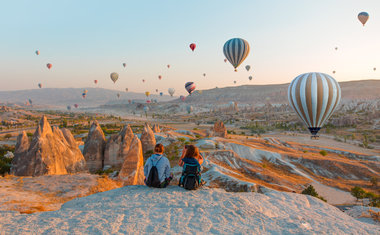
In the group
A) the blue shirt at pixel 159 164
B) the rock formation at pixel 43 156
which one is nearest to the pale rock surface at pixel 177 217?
the blue shirt at pixel 159 164

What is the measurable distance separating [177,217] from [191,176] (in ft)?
6.61

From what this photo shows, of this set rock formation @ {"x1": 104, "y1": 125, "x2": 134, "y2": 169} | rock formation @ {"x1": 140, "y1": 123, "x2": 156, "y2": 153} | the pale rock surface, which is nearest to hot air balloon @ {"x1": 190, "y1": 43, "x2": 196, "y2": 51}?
rock formation @ {"x1": 140, "y1": 123, "x2": 156, "y2": 153}

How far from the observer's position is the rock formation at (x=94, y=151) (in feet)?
65.8

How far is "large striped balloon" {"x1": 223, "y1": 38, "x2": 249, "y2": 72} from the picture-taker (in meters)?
43.4

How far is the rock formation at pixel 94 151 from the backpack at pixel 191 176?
14.5 metres

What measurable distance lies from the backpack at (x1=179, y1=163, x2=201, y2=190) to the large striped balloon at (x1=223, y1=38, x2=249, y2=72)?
3916 centimetres

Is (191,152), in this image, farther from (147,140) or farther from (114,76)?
(114,76)

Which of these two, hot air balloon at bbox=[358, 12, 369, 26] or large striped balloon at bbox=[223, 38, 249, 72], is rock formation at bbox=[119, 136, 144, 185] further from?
hot air balloon at bbox=[358, 12, 369, 26]

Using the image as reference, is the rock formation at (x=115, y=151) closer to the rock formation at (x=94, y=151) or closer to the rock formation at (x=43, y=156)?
the rock formation at (x=94, y=151)

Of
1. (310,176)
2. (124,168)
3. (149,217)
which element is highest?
(149,217)

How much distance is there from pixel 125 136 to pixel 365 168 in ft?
91.4

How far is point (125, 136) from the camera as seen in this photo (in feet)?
68.9

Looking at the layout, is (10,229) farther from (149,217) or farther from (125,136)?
(125,136)

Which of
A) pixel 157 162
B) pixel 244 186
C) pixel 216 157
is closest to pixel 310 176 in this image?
pixel 216 157
